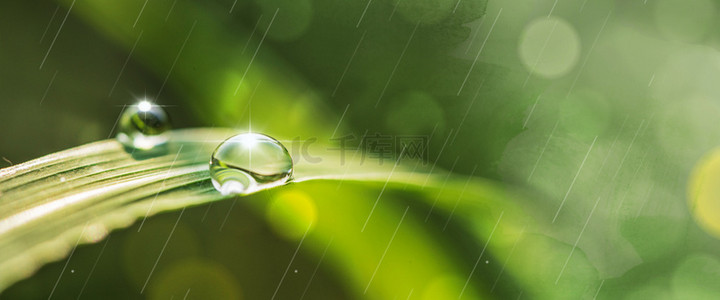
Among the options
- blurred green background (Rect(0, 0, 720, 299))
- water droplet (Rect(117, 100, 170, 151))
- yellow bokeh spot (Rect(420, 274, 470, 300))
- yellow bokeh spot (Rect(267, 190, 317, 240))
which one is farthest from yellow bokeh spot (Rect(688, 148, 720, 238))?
water droplet (Rect(117, 100, 170, 151))

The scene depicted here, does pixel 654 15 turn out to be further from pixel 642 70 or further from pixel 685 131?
pixel 685 131

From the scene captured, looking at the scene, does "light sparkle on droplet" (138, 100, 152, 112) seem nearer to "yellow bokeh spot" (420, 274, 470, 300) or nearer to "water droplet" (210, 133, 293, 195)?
"water droplet" (210, 133, 293, 195)

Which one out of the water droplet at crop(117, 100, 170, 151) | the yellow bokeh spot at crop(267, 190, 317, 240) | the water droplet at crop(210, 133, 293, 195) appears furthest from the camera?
the yellow bokeh spot at crop(267, 190, 317, 240)

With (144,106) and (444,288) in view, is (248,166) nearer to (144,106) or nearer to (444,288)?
(144,106)

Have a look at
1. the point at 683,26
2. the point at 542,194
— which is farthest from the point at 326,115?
the point at 683,26

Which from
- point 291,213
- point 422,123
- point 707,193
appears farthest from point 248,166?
point 707,193
